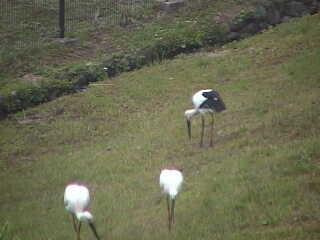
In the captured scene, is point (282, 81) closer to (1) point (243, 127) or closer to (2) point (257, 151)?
(1) point (243, 127)

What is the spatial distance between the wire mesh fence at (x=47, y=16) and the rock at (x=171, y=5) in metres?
0.43

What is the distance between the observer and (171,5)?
21125mm

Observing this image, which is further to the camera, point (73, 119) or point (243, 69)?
point (243, 69)

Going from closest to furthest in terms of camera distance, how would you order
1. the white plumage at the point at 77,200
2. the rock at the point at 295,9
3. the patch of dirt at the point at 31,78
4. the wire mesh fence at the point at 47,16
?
the white plumage at the point at 77,200
the patch of dirt at the point at 31,78
the wire mesh fence at the point at 47,16
the rock at the point at 295,9

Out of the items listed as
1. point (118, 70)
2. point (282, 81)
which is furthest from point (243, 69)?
point (118, 70)

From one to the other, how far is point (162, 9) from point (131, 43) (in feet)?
8.41

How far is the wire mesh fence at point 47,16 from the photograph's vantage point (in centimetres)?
1947

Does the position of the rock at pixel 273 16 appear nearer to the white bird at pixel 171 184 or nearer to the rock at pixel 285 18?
the rock at pixel 285 18

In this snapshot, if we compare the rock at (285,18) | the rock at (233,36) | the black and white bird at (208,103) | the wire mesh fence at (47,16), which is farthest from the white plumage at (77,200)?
the rock at (285,18)

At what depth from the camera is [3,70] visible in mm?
18047

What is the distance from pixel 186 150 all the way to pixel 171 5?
9.57m

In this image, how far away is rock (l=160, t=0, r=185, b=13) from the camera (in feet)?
69.2

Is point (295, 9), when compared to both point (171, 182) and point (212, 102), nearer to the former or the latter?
point (212, 102)

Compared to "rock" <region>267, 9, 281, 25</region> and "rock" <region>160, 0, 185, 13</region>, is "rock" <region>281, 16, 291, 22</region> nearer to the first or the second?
"rock" <region>267, 9, 281, 25</region>
